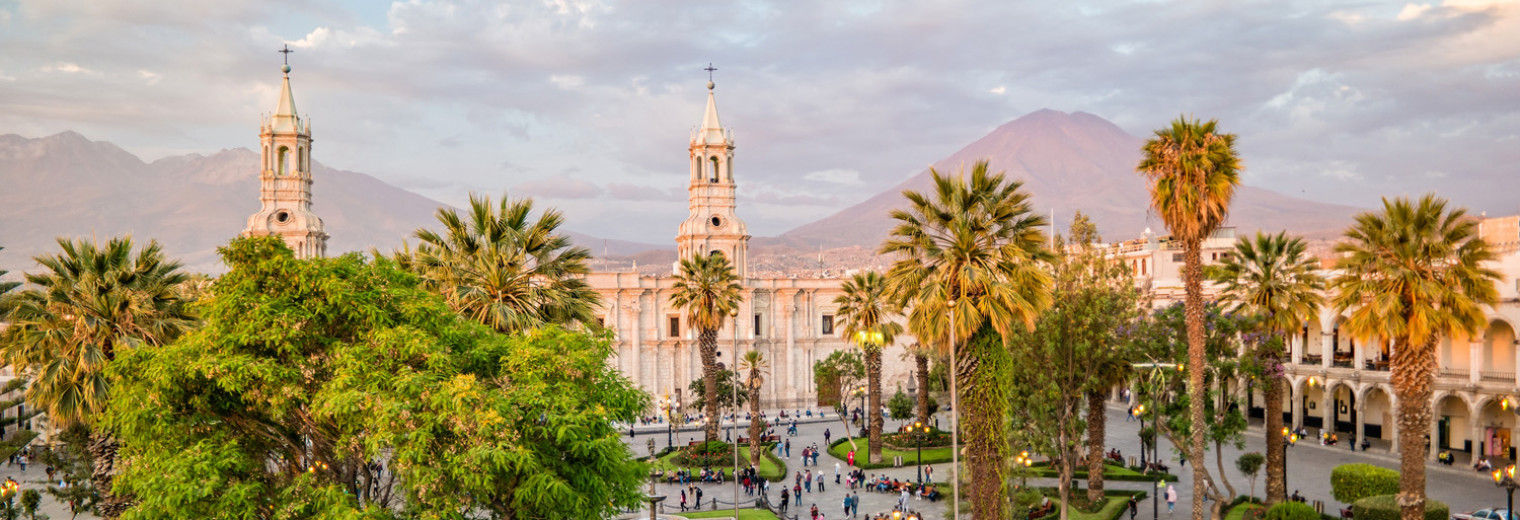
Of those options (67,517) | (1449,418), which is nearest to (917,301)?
(67,517)

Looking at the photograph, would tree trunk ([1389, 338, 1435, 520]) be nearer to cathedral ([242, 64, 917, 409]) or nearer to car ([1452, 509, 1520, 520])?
car ([1452, 509, 1520, 520])

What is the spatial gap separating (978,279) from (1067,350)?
468 inches

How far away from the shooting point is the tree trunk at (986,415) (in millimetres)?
20422

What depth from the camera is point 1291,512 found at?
96.1 feet

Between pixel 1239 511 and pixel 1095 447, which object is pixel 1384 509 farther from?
pixel 1095 447

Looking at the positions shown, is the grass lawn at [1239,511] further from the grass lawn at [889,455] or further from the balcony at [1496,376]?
the grass lawn at [889,455]

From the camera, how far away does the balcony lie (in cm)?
3938

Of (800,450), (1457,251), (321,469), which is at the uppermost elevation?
(1457,251)

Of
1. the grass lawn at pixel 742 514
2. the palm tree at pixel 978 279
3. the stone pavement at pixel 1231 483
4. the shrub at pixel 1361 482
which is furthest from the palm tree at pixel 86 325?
the shrub at pixel 1361 482

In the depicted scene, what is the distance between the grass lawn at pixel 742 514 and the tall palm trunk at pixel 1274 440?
51.1 ft

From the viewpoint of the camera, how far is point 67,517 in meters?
36.0

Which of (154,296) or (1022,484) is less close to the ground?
(154,296)

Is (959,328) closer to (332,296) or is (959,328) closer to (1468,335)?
(332,296)

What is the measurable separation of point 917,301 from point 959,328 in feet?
3.39
